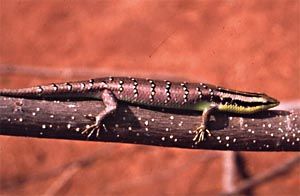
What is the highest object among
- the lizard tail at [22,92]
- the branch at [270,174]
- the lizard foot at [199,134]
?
the lizard tail at [22,92]

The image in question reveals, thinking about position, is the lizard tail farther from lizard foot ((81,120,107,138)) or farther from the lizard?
lizard foot ((81,120,107,138))

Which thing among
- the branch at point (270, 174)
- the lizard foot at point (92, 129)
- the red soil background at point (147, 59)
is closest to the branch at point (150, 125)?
the lizard foot at point (92, 129)

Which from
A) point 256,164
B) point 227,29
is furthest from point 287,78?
point 227,29

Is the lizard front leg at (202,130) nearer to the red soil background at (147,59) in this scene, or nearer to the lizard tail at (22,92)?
the lizard tail at (22,92)

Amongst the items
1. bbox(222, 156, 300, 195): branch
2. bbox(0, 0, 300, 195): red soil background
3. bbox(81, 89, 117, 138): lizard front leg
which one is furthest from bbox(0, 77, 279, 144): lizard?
bbox(0, 0, 300, 195): red soil background

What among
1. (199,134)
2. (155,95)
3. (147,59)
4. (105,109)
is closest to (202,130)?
(199,134)

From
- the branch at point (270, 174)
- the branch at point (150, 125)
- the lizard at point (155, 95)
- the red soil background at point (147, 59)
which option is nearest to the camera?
the branch at point (150, 125)

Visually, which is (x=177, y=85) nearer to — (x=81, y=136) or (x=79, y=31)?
(x=81, y=136)
